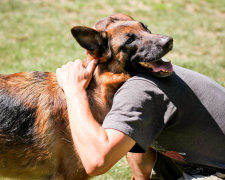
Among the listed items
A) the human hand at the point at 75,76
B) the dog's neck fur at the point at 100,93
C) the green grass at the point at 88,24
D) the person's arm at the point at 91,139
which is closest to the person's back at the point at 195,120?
the person's arm at the point at 91,139

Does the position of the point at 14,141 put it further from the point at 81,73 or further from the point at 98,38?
the point at 98,38

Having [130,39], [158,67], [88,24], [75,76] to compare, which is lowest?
[88,24]

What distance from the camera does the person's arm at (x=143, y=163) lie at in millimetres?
3654

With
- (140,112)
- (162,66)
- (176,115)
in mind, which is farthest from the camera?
(162,66)

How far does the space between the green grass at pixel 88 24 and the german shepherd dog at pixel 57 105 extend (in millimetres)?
3230

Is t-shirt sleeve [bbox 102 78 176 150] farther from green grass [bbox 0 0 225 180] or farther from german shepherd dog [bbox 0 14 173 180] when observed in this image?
green grass [bbox 0 0 225 180]

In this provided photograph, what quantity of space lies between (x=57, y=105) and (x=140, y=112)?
1053mm

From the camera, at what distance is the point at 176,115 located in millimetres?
2617

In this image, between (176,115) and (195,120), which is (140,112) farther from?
(195,120)

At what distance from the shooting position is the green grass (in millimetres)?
6902

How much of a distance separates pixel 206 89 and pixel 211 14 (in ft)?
26.7

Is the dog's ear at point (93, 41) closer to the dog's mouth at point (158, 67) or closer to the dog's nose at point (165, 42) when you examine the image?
the dog's mouth at point (158, 67)

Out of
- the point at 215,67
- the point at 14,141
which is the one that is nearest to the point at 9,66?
the point at 14,141

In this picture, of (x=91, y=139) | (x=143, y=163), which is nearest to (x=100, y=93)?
(x=91, y=139)
